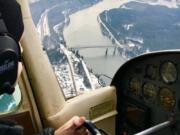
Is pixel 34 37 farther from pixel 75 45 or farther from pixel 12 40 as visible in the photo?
pixel 12 40

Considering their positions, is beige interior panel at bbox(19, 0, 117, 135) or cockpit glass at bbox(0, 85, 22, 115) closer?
cockpit glass at bbox(0, 85, 22, 115)

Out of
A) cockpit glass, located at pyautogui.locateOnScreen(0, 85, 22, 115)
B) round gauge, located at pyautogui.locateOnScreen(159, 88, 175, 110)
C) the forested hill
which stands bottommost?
round gauge, located at pyautogui.locateOnScreen(159, 88, 175, 110)

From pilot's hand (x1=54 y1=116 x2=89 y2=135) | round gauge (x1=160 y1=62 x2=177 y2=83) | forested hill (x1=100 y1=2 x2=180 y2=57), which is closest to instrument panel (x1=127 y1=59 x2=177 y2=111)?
round gauge (x1=160 y1=62 x2=177 y2=83)

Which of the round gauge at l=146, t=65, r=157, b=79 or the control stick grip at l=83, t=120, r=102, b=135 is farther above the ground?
the control stick grip at l=83, t=120, r=102, b=135

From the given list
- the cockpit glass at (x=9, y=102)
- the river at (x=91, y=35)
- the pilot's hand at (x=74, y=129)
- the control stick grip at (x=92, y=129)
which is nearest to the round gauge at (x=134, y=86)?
the river at (x=91, y=35)

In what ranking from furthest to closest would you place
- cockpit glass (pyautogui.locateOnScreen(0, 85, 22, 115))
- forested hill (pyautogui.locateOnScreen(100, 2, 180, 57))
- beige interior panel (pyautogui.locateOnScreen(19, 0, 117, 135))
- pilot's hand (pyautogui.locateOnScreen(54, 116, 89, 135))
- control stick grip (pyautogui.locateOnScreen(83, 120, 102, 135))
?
1. forested hill (pyautogui.locateOnScreen(100, 2, 180, 57))
2. beige interior panel (pyautogui.locateOnScreen(19, 0, 117, 135))
3. cockpit glass (pyautogui.locateOnScreen(0, 85, 22, 115))
4. pilot's hand (pyautogui.locateOnScreen(54, 116, 89, 135))
5. control stick grip (pyautogui.locateOnScreen(83, 120, 102, 135))

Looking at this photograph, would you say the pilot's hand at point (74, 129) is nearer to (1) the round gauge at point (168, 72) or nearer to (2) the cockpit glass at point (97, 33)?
(2) the cockpit glass at point (97, 33)

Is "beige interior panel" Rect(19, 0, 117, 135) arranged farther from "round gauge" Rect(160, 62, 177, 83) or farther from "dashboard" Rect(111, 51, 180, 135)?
"round gauge" Rect(160, 62, 177, 83)

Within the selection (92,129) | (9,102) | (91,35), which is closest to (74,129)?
(92,129)
